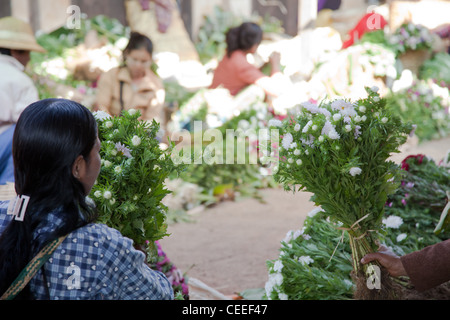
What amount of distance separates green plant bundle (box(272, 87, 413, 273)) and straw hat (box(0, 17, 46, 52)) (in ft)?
8.24

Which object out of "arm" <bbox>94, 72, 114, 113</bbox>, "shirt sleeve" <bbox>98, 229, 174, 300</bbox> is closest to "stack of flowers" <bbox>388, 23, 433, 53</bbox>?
"arm" <bbox>94, 72, 114, 113</bbox>

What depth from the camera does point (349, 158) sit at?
2340mm

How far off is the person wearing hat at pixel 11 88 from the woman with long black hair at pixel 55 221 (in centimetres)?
194

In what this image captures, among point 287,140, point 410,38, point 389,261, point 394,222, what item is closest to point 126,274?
point 287,140

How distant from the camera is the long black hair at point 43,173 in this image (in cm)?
149

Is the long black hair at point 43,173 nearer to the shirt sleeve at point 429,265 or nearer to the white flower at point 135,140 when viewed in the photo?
the white flower at point 135,140

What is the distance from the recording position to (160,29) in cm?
1223

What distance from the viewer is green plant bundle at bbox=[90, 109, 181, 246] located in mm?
2113

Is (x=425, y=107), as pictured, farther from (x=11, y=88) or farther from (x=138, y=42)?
(x=11, y=88)

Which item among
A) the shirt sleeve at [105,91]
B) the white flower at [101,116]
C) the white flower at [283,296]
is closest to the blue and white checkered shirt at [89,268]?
the white flower at [101,116]

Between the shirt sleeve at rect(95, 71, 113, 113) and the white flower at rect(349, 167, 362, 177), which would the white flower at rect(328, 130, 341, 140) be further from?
the shirt sleeve at rect(95, 71, 113, 113)

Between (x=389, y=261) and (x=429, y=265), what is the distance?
17 centimetres
